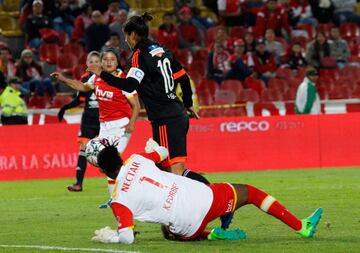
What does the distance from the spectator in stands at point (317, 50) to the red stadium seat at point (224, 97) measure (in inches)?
136

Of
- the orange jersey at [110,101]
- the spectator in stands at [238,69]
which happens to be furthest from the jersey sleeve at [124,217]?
the spectator in stands at [238,69]

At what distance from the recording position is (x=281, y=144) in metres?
22.6

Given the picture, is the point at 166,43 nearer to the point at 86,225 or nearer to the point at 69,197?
the point at 69,197

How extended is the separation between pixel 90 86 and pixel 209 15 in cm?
1587

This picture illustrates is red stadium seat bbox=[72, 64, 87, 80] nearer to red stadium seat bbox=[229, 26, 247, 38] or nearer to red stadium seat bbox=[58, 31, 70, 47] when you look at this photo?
red stadium seat bbox=[58, 31, 70, 47]

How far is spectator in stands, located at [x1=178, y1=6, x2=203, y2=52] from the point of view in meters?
28.8

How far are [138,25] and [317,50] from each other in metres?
17.0

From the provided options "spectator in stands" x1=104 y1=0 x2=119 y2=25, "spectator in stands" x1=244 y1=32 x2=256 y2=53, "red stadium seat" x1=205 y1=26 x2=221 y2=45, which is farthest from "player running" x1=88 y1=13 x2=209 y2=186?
"red stadium seat" x1=205 y1=26 x2=221 y2=45

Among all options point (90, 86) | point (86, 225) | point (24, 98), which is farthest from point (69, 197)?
point (24, 98)

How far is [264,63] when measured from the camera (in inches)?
1103

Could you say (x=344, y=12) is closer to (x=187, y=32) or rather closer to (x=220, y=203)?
(x=187, y=32)

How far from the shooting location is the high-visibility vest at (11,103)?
75.8 ft

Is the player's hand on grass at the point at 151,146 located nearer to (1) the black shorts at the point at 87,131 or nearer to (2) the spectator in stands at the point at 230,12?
(1) the black shorts at the point at 87,131

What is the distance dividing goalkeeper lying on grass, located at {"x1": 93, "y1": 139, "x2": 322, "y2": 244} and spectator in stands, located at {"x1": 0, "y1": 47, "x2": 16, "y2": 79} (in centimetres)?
1494
